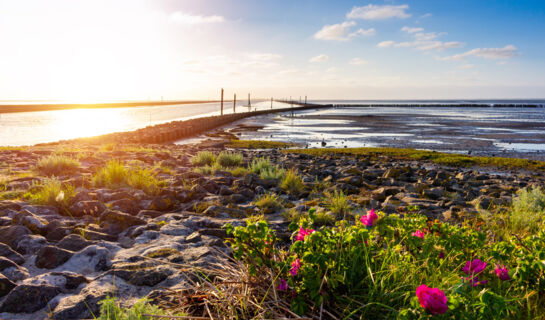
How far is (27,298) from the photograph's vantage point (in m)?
2.49

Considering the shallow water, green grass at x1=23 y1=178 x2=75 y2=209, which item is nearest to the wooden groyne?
the shallow water

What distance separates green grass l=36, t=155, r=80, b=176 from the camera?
6.82 m

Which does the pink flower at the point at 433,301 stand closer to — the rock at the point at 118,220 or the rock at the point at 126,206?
the rock at the point at 118,220

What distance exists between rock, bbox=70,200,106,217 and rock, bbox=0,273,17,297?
6.09 ft

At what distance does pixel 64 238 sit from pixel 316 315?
3072 millimetres

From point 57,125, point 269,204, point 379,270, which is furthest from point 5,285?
point 57,125

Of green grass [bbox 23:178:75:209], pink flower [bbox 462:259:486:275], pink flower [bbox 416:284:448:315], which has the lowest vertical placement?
green grass [bbox 23:178:75:209]

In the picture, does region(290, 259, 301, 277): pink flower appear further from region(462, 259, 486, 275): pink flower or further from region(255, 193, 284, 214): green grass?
region(255, 193, 284, 214): green grass

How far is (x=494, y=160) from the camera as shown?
44.5ft

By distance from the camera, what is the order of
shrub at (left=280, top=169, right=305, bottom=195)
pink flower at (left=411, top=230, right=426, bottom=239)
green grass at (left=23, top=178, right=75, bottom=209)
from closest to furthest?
1. pink flower at (left=411, top=230, right=426, bottom=239)
2. green grass at (left=23, top=178, right=75, bottom=209)
3. shrub at (left=280, top=169, right=305, bottom=195)

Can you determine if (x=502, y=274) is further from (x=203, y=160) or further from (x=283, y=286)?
(x=203, y=160)

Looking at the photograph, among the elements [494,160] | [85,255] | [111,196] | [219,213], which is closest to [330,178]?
[219,213]

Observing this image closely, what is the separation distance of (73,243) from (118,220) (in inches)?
30.4

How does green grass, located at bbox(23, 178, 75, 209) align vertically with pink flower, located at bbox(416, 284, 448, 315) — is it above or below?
below
